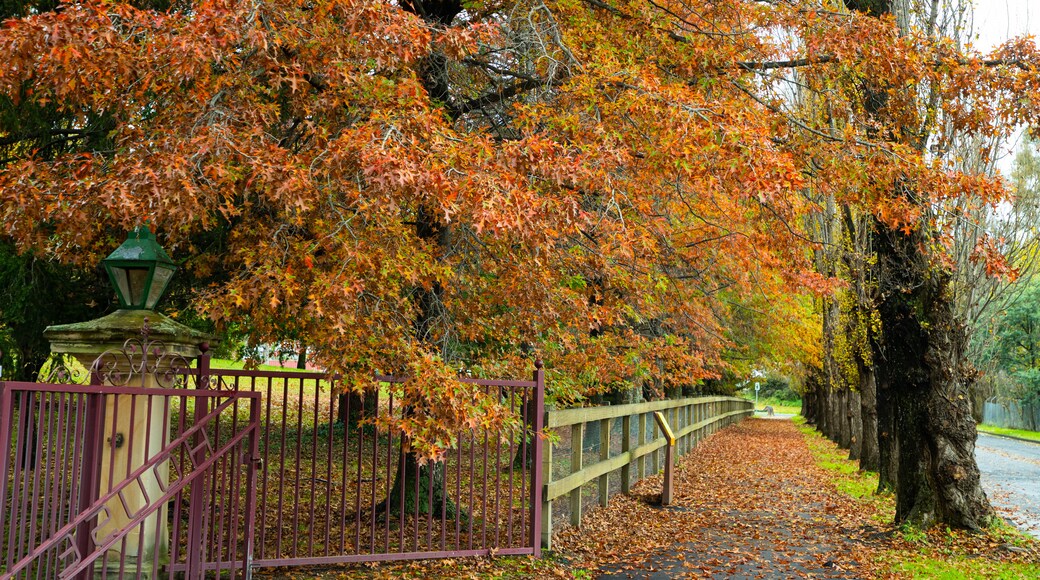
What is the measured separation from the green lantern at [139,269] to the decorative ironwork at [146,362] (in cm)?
29

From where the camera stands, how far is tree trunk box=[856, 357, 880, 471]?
18.0 meters

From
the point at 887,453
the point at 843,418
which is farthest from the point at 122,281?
the point at 843,418

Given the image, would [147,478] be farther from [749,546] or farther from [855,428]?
[855,428]

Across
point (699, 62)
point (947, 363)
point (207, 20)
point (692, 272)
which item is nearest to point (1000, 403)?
point (692, 272)

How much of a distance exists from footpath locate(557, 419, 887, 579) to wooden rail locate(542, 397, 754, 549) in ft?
1.28

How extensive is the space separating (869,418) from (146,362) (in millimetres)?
15992

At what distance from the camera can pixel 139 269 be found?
5922 mm

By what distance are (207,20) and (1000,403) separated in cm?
5493

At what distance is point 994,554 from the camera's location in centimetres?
870

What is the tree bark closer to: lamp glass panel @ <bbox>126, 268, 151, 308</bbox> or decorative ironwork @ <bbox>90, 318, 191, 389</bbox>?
decorative ironwork @ <bbox>90, 318, 191, 389</bbox>

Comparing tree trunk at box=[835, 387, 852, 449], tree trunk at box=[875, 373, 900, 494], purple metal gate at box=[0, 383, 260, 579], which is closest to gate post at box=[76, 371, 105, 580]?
purple metal gate at box=[0, 383, 260, 579]

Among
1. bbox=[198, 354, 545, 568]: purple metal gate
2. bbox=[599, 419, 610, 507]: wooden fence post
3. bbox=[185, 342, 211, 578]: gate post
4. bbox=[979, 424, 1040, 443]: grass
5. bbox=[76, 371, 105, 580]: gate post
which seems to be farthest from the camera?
bbox=[979, 424, 1040, 443]: grass

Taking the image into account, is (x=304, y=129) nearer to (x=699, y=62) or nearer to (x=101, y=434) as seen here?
(x=101, y=434)

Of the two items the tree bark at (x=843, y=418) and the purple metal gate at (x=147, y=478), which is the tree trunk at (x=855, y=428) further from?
the purple metal gate at (x=147, y=478)
